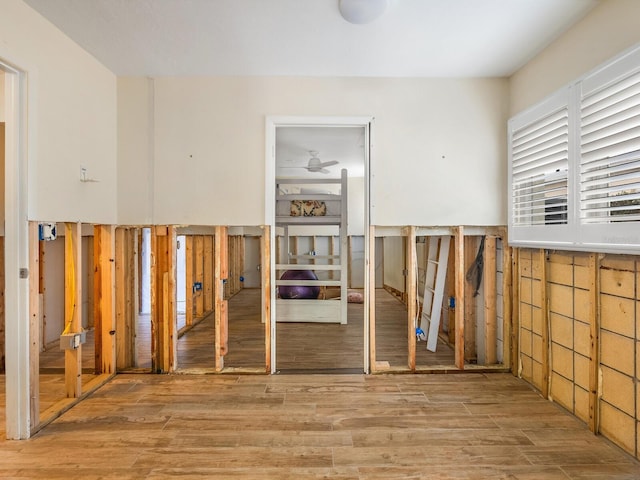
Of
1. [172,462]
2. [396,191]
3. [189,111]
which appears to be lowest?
[172,462]

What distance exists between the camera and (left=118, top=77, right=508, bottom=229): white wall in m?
2.91

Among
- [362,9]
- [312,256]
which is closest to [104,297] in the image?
[312,256]

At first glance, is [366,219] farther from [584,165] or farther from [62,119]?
[62,119]

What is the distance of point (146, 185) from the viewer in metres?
2.94

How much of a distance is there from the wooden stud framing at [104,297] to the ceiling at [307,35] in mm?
1432

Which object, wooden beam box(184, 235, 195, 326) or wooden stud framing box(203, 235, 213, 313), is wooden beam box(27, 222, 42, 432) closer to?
wooden beam box(184, 235, 195, 326)

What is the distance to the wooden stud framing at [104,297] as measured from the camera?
2820mm

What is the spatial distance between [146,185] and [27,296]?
125 cm

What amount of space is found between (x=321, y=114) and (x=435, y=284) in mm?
2115

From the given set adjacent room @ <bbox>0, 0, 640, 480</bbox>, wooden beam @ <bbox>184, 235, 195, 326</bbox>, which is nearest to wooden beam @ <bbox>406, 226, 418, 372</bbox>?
adjacent room @ <bbox>0, 0, 640, 480</bbox>

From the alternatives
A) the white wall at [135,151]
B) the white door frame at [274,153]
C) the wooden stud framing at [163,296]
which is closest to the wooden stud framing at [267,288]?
the white door frame at [274,153]

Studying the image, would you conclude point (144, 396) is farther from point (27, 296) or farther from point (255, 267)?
point (255, 267)

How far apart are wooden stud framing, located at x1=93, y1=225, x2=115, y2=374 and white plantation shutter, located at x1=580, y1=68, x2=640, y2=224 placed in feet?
11.5

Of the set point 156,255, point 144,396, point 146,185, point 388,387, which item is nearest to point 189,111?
point 146,185
